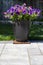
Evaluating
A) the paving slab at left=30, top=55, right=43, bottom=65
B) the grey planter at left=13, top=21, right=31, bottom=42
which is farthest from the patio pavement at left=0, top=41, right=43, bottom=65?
the grey planter at left=13, top=21, right=31, bottom=42

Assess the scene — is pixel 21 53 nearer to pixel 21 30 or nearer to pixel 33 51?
pixel 33 51

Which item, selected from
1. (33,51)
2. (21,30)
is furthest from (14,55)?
(21,30)

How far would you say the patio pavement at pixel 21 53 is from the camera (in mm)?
6629

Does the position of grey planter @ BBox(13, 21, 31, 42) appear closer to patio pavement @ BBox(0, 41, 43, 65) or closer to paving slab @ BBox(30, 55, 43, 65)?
patio pavement @ BBox(0, 41, 43, 65)

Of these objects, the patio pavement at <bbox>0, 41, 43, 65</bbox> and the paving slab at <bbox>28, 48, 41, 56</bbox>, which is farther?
the paving slab at <bbox>28, 48, 41, 56</bbox>

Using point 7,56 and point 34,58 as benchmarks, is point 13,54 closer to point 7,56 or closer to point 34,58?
point 7,56

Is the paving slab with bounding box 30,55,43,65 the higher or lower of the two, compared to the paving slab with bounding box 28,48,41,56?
higher

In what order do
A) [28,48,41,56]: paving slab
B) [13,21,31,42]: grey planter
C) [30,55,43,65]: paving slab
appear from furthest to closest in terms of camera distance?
1. [13,21,31,42]: grey planter
2. [28,48,41,56]: paving slab
3. [30,55,43,65]: paving slab

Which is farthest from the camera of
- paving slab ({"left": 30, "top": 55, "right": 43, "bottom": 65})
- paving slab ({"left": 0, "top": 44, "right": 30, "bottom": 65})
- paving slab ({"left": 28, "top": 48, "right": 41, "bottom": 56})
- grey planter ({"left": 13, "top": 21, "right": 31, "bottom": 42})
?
grey planter ({"left": 13, "top": 21, "right": 31, "bottom": 42})

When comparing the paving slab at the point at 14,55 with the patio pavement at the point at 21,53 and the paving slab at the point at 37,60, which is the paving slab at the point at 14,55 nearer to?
the patio pavement at the point at 21,53

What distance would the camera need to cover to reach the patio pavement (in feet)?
21.7

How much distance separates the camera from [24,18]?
9844mm

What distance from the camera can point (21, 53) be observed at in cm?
768

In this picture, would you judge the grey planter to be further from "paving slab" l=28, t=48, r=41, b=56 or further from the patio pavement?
"paving slab" l=28, t=48, r=41, b=56
